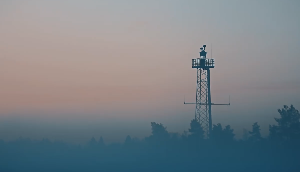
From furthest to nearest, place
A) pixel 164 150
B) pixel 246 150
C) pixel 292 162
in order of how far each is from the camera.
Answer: pixel 164 150 → pixel 246 150 → pixel 292 162

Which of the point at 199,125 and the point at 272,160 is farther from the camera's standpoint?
the point at 199,125

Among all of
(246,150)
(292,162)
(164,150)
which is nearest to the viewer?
(292,162)

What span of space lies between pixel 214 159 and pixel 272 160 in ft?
27.4

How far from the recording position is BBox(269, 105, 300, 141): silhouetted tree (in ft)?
306

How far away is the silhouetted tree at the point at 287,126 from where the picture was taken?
9331 cm

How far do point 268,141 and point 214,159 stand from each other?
13.2 m

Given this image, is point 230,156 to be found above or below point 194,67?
below

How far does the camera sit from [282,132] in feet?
310

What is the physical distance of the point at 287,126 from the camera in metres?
94.6

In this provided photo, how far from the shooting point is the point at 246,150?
306 ft

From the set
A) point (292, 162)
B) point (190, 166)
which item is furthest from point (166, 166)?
point (292, 162)

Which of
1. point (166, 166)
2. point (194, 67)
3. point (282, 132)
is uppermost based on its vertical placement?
point (194, 67)

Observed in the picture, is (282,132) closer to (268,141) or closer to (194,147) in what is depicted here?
(268,141)

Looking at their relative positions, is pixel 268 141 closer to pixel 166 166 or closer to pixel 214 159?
pixel 214 159
